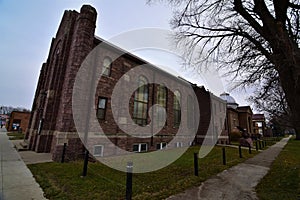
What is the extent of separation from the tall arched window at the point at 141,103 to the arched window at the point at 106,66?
306 cm

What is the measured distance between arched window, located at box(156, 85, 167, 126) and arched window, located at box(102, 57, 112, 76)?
240 inches

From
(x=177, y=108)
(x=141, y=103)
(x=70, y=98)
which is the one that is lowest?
(x=70, y=98)

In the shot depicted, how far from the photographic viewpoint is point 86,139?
31.8 ft

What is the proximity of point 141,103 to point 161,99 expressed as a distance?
10.6ft

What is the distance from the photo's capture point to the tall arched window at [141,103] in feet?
44.5

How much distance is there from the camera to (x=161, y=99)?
1678cm

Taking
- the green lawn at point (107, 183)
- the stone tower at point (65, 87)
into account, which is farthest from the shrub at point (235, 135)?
the stone tower at point (65, 87)

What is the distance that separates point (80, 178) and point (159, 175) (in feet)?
9.55

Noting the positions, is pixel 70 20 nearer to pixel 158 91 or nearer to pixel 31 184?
pixel 158 91

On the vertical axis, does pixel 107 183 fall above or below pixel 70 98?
below

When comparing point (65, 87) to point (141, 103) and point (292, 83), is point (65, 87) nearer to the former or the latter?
point (141, 103)

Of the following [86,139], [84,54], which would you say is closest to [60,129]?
[86,139]

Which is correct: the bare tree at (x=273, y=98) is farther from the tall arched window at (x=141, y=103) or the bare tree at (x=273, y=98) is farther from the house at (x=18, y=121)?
the house at (x=18, y=121)

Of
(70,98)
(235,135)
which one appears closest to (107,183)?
(70,98)
